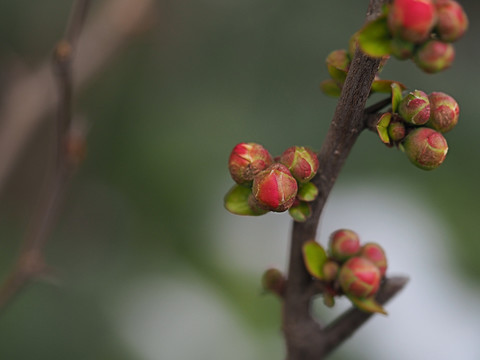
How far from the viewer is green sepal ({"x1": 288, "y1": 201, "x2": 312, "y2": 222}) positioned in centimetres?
44

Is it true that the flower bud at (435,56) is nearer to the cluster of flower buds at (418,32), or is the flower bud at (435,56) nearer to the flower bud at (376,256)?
the cluster of flower buds at (418,32)

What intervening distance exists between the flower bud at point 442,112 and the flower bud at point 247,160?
0.13 meters

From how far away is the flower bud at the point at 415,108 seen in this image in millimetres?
402

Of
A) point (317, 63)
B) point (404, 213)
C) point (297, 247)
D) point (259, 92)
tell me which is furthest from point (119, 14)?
point (297, 247)

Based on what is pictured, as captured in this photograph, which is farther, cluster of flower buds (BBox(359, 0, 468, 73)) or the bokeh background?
the bokeh background

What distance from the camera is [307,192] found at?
44 cm

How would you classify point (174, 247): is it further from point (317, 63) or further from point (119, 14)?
point (317, 63)

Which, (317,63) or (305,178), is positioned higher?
(305,178)

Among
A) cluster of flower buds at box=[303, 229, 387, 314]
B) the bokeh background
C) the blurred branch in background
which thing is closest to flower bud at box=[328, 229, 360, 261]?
cluster of flower buds at box=[303, 229, 387, 314]

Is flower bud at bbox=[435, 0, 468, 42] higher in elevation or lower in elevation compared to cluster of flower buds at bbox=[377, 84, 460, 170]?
higher

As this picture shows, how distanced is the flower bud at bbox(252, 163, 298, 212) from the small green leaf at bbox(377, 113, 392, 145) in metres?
0.07

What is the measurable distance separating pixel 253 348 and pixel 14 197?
946 millimetres

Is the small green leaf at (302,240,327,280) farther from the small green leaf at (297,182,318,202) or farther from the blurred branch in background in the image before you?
the blurred branch in background

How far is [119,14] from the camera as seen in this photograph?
1333mm
